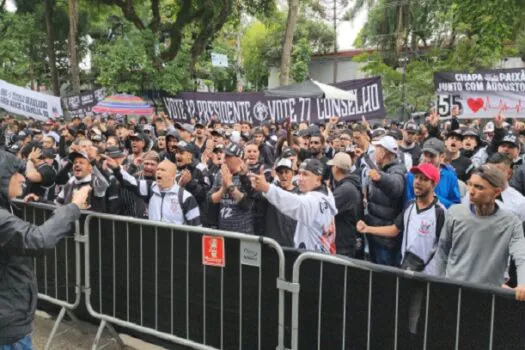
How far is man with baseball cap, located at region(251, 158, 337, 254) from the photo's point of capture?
4094 mm

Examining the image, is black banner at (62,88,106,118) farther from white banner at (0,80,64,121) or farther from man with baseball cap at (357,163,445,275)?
man with baseball cap at (357,163,445,275)

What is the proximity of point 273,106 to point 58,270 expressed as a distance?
10.1 m

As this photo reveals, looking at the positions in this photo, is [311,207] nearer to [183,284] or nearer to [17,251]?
[183,284]

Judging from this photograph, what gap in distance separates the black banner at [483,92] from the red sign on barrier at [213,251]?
847cm

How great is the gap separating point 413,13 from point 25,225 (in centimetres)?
3396

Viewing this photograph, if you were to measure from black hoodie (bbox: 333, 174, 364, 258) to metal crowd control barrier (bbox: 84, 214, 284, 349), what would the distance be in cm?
141

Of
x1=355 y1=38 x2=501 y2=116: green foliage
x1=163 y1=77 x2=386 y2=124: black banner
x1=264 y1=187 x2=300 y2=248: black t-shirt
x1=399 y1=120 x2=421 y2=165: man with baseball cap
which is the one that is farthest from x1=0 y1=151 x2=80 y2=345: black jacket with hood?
x1=355 y1=38 x2=501 y2=116: green foliage

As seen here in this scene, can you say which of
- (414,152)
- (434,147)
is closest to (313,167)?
(434,147)

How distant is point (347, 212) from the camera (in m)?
5.14

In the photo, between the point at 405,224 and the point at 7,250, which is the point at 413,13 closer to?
the point at 405,224

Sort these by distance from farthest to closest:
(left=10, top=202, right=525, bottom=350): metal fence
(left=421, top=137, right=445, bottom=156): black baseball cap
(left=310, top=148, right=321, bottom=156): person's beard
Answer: (left=310, top=148, right=321, bottom=156): person's beard
(left=421, top=137, right=445, bottom=156): black baseball cap
(left=10, top=202, right=525, bottom=350): metal fence

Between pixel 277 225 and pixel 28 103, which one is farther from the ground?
pixel 28 103

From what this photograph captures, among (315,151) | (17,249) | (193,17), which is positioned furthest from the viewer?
(193,17)

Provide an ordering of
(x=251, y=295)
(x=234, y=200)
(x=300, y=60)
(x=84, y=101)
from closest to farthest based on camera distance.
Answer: (x=251, y=295) → (x=234, y=200) → (x=84, y=101) → (x=300, y=60)
